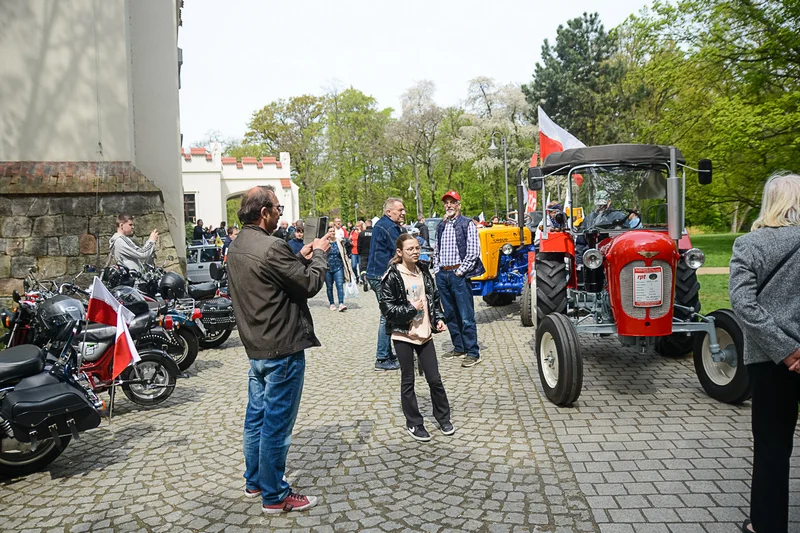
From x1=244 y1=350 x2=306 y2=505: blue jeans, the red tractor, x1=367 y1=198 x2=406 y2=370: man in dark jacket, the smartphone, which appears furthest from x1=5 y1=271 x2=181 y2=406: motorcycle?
the red tractor

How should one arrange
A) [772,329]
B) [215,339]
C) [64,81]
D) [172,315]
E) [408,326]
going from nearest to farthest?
[772,329]
[408,326]
[172,315]
[215,339]
[64,81]

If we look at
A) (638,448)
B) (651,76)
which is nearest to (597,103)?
(651,76)

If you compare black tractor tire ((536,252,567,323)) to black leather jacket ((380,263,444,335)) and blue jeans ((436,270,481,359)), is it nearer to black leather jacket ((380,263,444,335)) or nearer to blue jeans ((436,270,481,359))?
blue jeans ((436,270,481,359))

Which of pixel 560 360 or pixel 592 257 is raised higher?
pixel 592 257

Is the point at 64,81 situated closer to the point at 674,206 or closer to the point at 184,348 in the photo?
the point at 184,348

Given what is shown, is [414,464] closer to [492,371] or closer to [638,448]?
[638,448]

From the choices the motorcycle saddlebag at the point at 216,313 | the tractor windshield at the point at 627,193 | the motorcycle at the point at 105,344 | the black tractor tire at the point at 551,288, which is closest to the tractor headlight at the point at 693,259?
the tractor windshield at the point at 627,193

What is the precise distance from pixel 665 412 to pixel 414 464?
2.36 metres

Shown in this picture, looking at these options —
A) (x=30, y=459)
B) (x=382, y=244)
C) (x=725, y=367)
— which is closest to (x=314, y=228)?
(x=30, y=459)

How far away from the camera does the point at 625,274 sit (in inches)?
199

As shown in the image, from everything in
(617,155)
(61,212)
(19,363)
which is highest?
(617,155)

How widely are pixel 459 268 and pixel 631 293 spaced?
2152mm

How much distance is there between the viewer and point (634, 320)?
505 centimetres

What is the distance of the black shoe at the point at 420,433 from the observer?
4.50 meters
